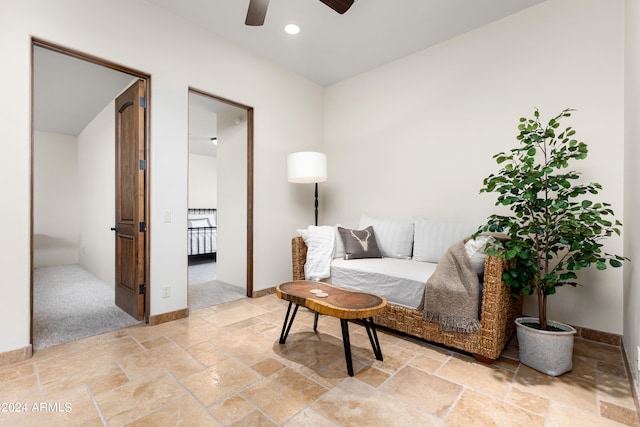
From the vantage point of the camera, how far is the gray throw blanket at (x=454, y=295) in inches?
85.2

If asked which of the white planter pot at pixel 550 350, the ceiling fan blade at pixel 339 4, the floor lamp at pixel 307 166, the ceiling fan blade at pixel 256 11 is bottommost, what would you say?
the white planter pot at pixel 550 350

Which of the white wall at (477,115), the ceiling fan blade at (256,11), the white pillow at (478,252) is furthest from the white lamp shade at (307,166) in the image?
the white pillow at (478,252)

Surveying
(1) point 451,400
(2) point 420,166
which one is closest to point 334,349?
(1) point 451,400

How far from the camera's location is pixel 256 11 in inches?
87.2

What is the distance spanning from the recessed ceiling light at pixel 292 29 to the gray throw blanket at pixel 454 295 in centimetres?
262

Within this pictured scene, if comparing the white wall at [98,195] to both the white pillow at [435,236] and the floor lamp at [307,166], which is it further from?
the white pillow at [435,236]

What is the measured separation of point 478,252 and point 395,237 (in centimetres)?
115

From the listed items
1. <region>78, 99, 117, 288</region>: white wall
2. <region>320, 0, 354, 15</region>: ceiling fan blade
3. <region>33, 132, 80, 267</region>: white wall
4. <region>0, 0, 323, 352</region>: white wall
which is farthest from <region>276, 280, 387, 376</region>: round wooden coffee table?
<region>33, 132, 80, 267</region>: white wall

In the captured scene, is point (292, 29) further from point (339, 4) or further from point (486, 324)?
point (486, 324)

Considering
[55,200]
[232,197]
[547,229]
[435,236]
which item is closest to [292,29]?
[232,197]

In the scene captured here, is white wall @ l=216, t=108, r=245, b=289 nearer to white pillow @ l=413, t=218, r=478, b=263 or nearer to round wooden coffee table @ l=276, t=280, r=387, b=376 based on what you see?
round wooden coffee table @ l=276, t=280, r=387, b=376

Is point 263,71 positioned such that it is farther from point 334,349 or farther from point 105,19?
point 334,349

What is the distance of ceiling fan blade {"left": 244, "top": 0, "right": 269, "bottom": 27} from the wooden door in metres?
1.25

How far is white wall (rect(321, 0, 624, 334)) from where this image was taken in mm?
2498
